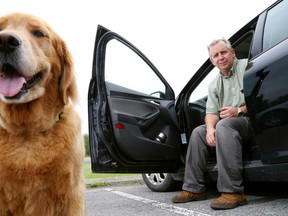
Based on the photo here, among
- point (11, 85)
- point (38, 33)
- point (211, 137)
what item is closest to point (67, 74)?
point (38, 33)

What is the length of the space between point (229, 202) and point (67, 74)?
1.74 meters

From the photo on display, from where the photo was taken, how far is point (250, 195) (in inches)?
147

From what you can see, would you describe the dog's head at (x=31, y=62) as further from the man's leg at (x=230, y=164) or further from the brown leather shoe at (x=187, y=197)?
the brown leather shoe at (x=187, y=197)

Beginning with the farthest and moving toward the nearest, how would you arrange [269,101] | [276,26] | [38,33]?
[276,26], [269,101], [38,33]

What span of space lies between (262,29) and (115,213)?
2194mm

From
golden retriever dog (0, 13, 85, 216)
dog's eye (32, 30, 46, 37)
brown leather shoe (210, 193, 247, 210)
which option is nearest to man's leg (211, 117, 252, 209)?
brown leather shoe (210, 193, 247, 210)

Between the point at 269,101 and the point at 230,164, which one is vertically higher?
the point at 269,101

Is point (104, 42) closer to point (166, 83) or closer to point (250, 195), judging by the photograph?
point (166, 83)

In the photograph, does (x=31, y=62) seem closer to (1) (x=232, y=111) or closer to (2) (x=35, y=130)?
(2) (x=35, y=130)

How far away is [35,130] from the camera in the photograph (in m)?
2.19

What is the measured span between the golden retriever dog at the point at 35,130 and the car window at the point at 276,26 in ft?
5.55

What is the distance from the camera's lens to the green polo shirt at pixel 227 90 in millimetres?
3490

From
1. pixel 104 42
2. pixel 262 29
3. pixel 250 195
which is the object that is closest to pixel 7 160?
pixel 104 42

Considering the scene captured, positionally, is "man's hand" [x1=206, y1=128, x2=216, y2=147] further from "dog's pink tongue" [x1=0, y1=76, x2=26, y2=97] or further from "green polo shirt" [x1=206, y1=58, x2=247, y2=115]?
"dog's pink tongue" [x1=0, y1=76, x2=26, y2=97]
